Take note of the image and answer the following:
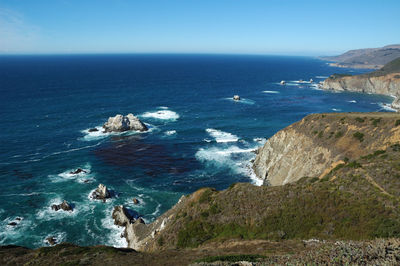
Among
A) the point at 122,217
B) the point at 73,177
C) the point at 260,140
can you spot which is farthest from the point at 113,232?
the point at 260,140

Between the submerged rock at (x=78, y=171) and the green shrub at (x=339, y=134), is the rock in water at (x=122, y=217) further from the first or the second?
the green shrub at (x=339, y=134)

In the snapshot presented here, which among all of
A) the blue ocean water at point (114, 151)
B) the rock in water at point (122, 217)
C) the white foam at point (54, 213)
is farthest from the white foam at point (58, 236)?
the rock in water at point (122, 217)

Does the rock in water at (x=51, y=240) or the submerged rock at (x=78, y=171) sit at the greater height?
the submerged rock at (x=78, y=171)

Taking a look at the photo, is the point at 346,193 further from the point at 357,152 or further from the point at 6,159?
the point at 6,159

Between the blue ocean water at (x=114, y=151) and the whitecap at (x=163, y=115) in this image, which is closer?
the blue ocean water at (x=114, y=151)

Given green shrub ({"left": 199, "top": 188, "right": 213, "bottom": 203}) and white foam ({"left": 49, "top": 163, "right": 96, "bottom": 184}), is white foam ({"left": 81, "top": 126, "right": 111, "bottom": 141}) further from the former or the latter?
green shrub ({"left": 199, "top": 188, "right": 213, "bottom": 203})

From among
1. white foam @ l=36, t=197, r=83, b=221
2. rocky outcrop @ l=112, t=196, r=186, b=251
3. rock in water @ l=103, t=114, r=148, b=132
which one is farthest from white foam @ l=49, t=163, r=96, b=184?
rock in water @ l=103, t=114, r=148, b=132

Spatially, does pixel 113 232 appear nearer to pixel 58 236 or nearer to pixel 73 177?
pixel 58 236
